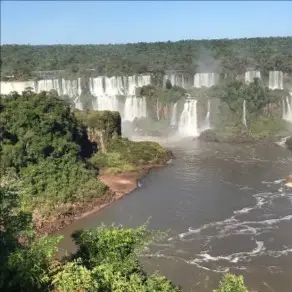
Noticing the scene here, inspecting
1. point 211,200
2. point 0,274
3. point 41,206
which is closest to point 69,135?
point 41,206

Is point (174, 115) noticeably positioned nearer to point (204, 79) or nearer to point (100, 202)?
point (204, 79)

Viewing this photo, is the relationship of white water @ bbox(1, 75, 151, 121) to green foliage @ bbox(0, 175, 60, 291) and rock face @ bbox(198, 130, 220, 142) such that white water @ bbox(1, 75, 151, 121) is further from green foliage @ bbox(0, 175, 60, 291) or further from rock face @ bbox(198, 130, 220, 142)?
green foliage @ bbox(0, 175, 60, 291)

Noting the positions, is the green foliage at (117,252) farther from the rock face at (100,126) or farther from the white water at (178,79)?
the white water at (178,79)

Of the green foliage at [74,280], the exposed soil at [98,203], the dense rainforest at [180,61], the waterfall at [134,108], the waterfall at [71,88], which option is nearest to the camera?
the green foliage at [74,280]

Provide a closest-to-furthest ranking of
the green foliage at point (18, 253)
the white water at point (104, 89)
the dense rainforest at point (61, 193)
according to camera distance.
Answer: the green foliage at point (18, 253)
the dense rainforest at point (61, 193)
the white water at point (104, 89)

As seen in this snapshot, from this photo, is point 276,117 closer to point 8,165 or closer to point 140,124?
point 140,124

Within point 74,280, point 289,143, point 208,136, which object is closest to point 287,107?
point 289,143

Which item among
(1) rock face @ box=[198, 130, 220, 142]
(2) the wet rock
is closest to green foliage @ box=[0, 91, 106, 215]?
(1) rock face @ box=[198, 130, 220, 142]

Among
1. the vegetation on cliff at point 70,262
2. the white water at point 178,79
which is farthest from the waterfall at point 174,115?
the vegetation on cliff at point 70,262
